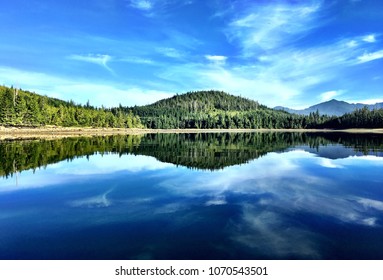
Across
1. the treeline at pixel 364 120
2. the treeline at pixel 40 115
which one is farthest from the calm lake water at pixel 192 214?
the treeline at pixel 364 120

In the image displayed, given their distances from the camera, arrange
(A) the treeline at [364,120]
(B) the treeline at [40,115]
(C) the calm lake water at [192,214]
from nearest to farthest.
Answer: (C) the calm lake water at [192,214] → (B) the treeline at [40,115] → (A) the treeline at [364,120]

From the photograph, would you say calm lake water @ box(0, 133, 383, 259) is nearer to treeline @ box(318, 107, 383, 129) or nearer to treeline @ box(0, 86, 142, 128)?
treeline @ box(0, 86, 142, 128)

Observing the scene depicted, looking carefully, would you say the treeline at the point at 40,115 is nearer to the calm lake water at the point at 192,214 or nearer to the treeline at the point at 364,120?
the calm lake water at the point at 192,214

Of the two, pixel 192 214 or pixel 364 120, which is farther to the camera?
pixel 364 120

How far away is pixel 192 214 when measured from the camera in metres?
16.2

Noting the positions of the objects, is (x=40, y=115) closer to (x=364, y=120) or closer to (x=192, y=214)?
(x=192, y=214)

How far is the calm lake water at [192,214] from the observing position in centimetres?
1175

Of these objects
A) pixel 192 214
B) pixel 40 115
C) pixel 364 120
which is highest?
pixel 364 120

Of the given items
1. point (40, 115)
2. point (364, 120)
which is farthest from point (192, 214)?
point (364, 120)

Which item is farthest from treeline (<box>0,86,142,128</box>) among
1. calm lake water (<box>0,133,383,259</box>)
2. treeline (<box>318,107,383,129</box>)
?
treeline (<box>318,107,383,129</box>)

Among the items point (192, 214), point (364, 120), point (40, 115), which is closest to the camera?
point (192, 214)

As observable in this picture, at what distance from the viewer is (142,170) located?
30.9 meters

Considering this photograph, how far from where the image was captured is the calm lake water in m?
11.8

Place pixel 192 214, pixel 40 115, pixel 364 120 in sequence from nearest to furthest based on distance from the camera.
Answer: pixel 192 214 < pixel 40 115 < pixel 364 120
